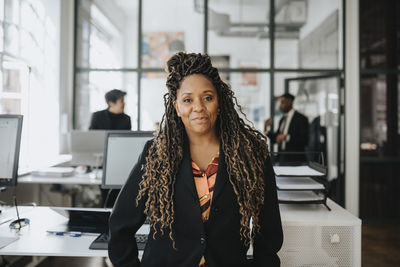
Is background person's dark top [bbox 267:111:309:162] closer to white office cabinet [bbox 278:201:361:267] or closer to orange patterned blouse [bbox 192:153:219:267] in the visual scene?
white office cabinet [bbox 278:201:361:267]

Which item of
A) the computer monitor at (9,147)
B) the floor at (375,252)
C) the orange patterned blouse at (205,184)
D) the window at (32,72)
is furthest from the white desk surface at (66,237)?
the window at (32,72)

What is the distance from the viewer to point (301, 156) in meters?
4.54

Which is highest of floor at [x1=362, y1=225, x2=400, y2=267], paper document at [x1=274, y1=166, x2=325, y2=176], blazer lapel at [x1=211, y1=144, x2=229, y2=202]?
blazer lapel at [x1=211, y1=144, x2=229, y2=202]

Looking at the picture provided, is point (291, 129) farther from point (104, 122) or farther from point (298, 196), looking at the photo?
point (298, 196)

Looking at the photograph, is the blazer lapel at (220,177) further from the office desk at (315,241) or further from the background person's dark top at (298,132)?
the background person's dark top at (298,132)

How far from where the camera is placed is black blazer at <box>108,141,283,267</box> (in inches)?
42.6

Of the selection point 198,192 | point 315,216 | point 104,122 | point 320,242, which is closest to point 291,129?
point 104,122

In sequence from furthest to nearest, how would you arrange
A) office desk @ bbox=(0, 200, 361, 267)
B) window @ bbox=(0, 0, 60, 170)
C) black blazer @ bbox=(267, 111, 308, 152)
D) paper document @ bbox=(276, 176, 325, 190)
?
1. black blazer @ bbox=(267, 111, 308, 152)
2. window @ bbox=(0, 0, 60, 170)
3. paper document @ bbox=(276, 176, 325, 190)
4. office desk @ bbox=(0, 200, 361, 267)

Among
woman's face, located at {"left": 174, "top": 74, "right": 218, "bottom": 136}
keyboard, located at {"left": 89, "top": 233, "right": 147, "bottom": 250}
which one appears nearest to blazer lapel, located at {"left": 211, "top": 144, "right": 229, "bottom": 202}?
woman's face, located at {"left": 174, "top": 74, "right": 218, "bottom": 136}

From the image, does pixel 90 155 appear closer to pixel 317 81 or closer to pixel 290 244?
pixel 290 244

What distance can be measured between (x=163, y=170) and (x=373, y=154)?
4.11 m

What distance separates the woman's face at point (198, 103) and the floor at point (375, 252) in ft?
7.39

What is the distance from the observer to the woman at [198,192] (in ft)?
3.59

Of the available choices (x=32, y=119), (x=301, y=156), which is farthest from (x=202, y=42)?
(x=32, y=119)
